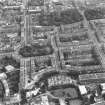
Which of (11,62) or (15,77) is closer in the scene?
(15,77)

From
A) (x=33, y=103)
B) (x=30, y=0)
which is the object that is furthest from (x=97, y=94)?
(x=30, y=0)

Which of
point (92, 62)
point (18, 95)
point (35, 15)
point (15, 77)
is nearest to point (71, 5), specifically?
point (35, 15)

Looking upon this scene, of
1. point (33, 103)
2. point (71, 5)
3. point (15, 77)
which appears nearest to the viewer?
point (33, 103)

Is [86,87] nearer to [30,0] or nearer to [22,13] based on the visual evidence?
[22,13]

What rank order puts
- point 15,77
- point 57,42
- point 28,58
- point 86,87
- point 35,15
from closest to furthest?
point 86,87 < point 15,77 < point 28,58 < point 57,42 < point 35,15

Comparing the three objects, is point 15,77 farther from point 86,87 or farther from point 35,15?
point 35,15

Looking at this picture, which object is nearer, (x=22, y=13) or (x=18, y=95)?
(x=18, y=95)
